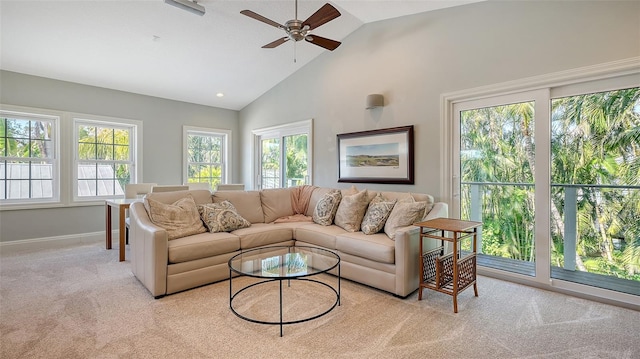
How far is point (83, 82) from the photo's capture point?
15.9 ft

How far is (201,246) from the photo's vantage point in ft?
9.83

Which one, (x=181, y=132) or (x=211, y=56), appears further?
(x=181, y=132)

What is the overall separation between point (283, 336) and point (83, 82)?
5052 mm

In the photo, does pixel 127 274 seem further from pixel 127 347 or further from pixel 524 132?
pixel 524 132

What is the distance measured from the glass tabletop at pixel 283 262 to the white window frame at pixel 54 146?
3818 millimetres

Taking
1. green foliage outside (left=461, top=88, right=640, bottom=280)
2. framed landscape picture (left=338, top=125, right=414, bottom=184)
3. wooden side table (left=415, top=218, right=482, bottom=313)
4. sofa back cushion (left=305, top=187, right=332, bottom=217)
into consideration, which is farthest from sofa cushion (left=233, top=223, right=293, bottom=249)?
green foliage outside (left=461, top=88, right=640, bottom=280)

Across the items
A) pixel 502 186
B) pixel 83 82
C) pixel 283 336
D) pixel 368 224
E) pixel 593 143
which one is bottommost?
pixel 283 336

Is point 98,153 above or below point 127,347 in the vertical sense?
above

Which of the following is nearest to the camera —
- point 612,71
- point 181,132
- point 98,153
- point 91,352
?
point 91,352

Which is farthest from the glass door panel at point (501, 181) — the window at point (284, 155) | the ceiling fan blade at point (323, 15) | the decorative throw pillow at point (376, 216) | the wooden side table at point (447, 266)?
the window at point (284, 155)

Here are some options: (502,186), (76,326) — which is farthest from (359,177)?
(76,326)

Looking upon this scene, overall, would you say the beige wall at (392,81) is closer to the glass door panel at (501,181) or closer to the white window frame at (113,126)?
the white window frame at (113,126)

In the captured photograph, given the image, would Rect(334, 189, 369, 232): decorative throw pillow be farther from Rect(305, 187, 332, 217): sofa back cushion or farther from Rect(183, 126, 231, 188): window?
Rect(183, 126, 231, 188): window

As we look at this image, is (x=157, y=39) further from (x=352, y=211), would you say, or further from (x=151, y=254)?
(x=352, y=211)
